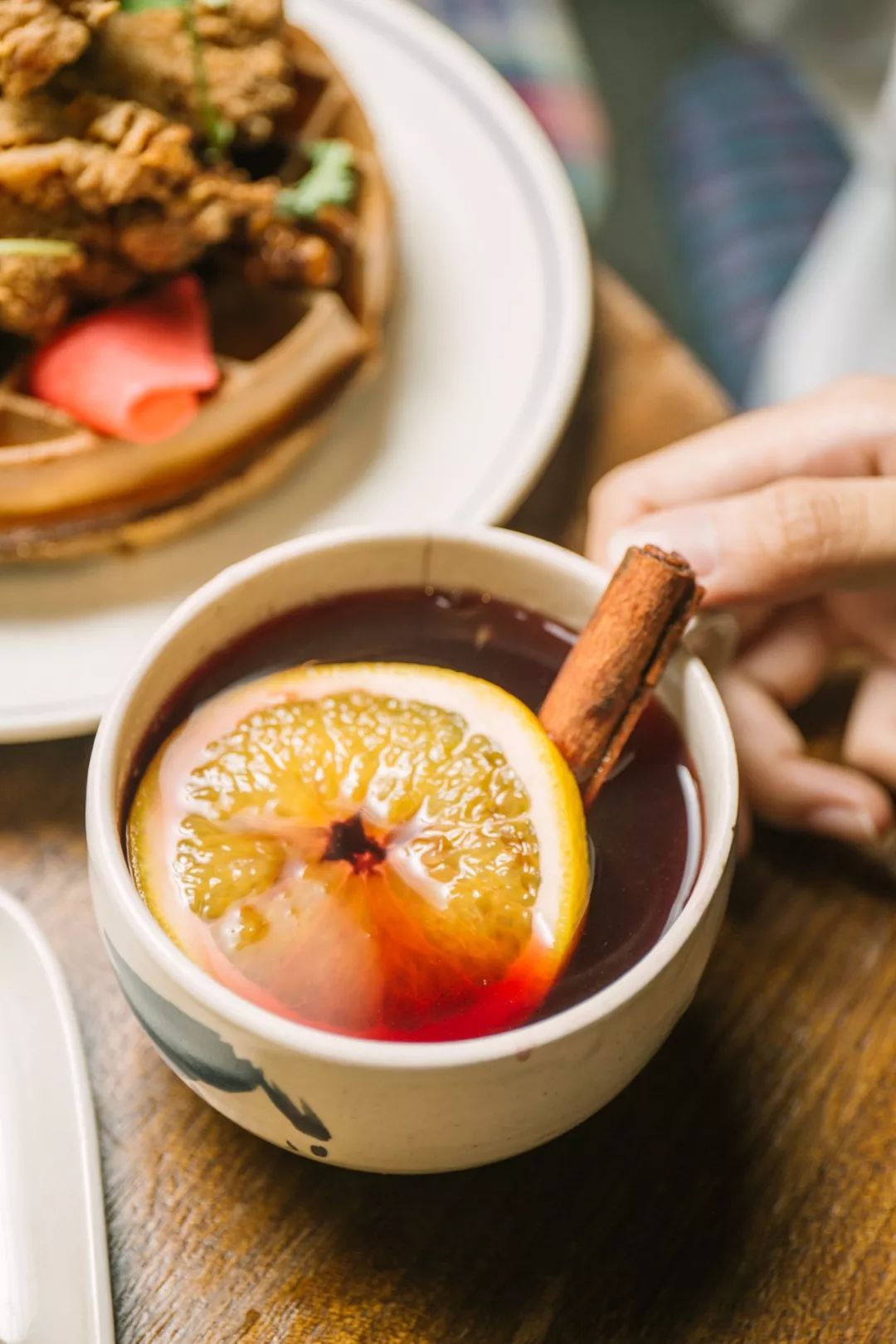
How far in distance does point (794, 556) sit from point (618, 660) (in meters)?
0.21

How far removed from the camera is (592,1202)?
0.83 m

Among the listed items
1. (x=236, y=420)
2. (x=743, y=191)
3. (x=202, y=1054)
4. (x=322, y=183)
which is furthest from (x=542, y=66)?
(x=202, y=1054)

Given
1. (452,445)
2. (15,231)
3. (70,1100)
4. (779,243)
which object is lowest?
(779,243)

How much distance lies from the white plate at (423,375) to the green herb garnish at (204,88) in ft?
0.73

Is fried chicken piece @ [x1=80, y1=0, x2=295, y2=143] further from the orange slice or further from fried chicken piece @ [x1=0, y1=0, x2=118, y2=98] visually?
the orange slice

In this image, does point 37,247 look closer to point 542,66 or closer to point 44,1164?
point 44,1164

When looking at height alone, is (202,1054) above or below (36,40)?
below

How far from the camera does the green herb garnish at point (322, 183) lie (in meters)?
1.15

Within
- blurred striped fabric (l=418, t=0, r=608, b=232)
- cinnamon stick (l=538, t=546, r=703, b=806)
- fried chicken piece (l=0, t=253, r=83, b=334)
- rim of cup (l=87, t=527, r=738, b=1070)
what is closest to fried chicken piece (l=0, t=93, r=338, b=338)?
fried chicken piece (l=0, t=253, r=83, b=334)

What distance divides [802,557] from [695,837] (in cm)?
24

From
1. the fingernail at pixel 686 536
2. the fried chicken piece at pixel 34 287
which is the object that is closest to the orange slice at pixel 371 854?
the fingernail at pixel 686 536

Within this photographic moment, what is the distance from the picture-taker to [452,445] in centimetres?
117

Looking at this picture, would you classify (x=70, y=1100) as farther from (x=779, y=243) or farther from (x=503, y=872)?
(x=779, y=243)

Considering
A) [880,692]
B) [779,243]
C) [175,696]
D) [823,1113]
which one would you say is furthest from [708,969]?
[779,243]
